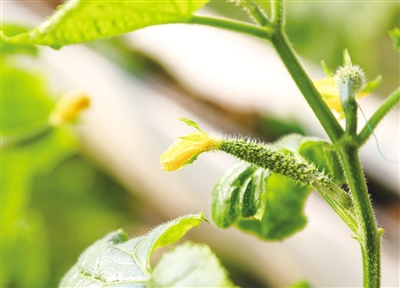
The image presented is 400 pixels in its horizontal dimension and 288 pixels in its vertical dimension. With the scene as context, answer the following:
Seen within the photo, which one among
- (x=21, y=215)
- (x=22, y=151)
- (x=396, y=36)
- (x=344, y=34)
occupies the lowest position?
(x=21, y=215)

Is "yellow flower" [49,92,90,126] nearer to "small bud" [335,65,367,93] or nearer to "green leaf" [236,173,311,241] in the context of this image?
"green leaf" [236,173,311,241]

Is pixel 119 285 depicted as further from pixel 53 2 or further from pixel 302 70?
pixel 53 2

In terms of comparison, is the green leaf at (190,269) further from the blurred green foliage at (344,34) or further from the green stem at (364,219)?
the blurred green foliage at (344,34)

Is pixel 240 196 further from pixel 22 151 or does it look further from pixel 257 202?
pixel 22 151

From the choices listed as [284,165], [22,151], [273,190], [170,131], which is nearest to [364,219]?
[284,165]

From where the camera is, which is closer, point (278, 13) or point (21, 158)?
point (278, 13)

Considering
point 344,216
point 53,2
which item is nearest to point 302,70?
point 344,216

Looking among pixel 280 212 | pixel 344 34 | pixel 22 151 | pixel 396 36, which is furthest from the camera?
pixel 344 34
